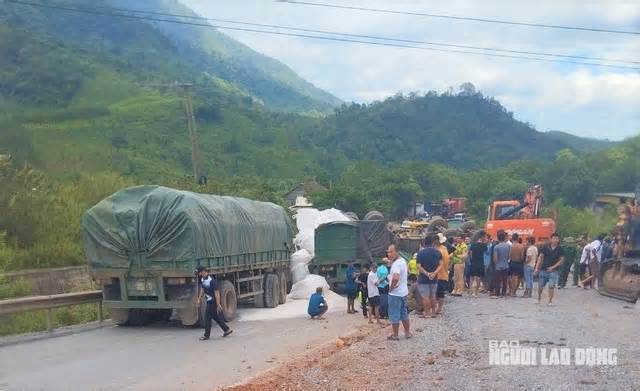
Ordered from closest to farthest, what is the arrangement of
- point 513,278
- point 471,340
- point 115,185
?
point 471,340
point 513,278
point 115,185

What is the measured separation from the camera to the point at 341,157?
106 metres

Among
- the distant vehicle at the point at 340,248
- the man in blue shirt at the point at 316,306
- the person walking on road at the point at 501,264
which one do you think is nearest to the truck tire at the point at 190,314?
the man in blue shirt at the point at 316,306

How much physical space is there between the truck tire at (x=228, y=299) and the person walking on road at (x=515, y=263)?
712 centimetres

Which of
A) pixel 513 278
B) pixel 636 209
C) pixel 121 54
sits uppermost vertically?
pixel 121 54

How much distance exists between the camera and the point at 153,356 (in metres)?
12.4

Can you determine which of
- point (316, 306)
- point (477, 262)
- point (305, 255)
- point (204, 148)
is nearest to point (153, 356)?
point (316, 306)

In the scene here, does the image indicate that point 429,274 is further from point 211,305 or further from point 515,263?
point 515,263

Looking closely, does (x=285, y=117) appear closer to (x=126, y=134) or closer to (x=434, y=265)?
(x=126, y=134)

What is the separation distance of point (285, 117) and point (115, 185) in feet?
322

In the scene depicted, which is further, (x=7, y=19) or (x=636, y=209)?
(x=7, y=19)

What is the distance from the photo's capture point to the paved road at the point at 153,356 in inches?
408

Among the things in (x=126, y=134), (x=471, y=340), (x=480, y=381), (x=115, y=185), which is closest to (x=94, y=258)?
(x=471, y=340)

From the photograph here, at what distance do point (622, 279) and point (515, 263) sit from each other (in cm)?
257

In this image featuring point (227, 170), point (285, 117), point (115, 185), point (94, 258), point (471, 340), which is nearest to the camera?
point (471, 340)
